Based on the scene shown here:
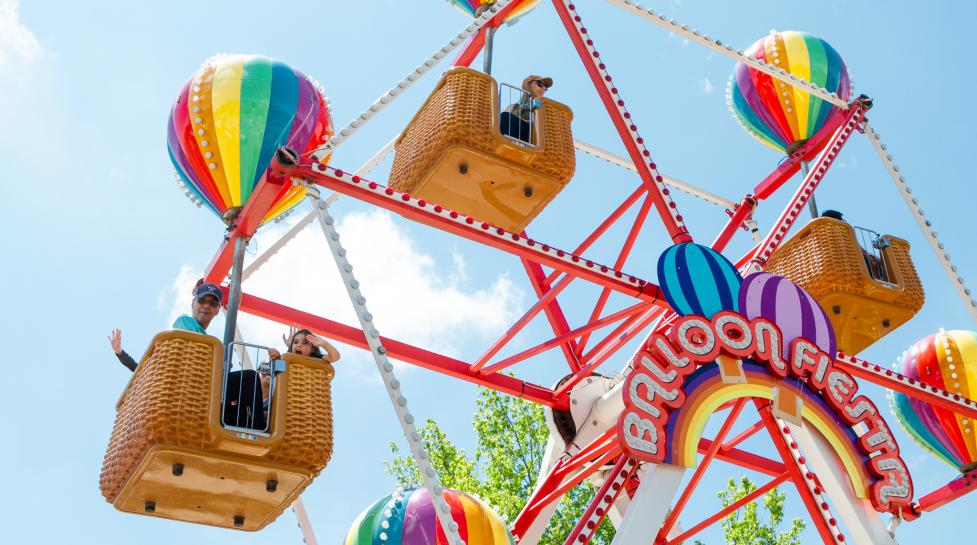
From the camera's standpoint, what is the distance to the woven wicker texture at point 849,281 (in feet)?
39.3

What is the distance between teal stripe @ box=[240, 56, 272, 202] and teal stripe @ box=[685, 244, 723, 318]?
10.3 ft

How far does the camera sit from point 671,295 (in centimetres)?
990

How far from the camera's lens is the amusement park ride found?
795 centimetres

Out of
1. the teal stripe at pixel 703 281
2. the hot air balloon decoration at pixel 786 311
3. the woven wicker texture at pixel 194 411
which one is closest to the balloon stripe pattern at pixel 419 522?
the woven wicker texture at pixel 194 411

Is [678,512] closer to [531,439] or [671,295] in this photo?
[671,295]

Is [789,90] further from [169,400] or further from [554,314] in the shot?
[169,400]

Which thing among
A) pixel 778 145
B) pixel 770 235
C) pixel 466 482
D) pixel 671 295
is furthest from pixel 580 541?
pixel 466 482

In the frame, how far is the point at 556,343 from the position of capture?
11.2 meters

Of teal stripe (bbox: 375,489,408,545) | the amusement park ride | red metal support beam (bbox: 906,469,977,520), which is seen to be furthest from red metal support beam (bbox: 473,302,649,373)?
red metal support beam (bbox: 906,469,977,520)

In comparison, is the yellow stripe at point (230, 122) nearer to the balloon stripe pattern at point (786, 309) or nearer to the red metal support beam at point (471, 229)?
the red metal support beam at point (471, 229)

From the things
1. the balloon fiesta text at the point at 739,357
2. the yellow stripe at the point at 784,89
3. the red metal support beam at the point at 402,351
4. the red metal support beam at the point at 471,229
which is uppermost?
the yellow stripe at the point at 784,89

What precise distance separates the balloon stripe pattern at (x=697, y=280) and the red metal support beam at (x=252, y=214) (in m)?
2.70

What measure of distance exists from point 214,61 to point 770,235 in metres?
4.68

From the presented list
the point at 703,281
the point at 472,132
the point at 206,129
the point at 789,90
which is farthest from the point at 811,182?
the point at 206,129
